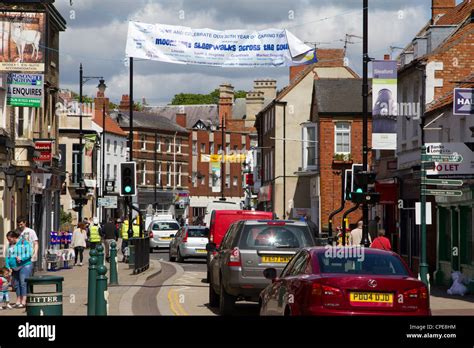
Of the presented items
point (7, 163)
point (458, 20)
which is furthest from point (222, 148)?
point (7, 163)

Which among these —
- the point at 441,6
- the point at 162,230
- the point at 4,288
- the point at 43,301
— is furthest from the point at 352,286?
the point at 162,230

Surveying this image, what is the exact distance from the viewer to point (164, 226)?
60.5 meters

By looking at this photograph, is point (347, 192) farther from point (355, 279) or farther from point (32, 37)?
point (355, 279)

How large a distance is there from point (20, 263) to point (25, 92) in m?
10.4

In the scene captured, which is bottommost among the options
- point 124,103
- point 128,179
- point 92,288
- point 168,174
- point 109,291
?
point 109,291

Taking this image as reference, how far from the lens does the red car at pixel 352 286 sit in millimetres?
14188

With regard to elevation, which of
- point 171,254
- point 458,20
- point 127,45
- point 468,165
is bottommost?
point 171,254

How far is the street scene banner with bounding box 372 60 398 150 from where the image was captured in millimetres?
33969

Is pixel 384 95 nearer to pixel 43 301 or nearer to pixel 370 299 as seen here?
pixel 43 301

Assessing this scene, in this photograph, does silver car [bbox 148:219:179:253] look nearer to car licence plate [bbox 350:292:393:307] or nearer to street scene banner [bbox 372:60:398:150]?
street scene banner [bbox 372:60:398:150]

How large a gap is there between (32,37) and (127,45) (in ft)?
16.2

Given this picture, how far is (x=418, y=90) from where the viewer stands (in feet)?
132

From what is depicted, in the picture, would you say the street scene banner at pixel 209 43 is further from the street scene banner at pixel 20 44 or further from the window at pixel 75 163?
the window at pixel 75 163

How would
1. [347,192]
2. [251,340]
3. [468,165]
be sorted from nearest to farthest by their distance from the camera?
[251,340] → [468,165] → [347,192]
